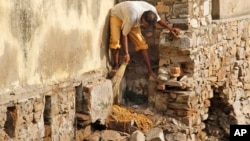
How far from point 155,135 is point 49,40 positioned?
1633 millimetres

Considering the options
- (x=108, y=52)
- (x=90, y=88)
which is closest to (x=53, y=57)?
(x=90, y=88)

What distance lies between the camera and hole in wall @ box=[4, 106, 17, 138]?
4430 mm

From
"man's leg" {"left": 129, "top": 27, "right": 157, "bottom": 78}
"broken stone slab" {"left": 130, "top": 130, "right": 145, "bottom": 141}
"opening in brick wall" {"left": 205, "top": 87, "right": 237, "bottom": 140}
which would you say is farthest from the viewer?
"opening in brick wall" {"left": 205, "top": 87, "right": 237, "bottom": 140}

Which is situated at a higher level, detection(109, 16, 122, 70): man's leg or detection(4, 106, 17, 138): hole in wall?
detection(109, 16, 122, 70): man's leg

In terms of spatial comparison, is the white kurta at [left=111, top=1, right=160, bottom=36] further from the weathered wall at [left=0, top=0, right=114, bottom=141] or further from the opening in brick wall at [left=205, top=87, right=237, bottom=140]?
the opening in brick wall at [left=205, top=87, right=237, bottom=140]

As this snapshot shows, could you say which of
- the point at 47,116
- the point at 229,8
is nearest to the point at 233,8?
the point at 229,8

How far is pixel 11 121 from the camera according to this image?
4.45 meters

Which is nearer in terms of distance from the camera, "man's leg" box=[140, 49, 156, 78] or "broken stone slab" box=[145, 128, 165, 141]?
"broken stone slab" box=[145, 128, 165, 141]

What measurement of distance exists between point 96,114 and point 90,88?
0.37m

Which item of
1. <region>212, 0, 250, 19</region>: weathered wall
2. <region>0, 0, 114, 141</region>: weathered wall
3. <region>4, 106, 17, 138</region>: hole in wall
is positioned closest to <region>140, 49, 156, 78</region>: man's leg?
<region>0, 0, 114, 141</region>: weathered wall

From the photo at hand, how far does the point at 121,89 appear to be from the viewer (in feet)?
20.9

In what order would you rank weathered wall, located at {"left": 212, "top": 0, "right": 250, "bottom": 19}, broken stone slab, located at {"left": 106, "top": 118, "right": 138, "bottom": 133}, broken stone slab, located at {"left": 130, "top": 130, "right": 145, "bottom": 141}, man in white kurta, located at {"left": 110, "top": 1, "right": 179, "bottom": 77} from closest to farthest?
broken stone slab, located at {"left": 130, "top": 130, "right": 145, "bottom": 141}, broken stone slab, located at {"left": 106, "top": 118, "right": 138, "bottom": 133}, man in white kurta, located at {"left": 110, "top": 1, "right": 179, "bottom": 77}, weathered wall, located at {"left": 212, "top": 0, "right": 250, "bottom": 19}

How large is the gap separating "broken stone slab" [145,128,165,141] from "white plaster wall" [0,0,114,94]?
3.44ft

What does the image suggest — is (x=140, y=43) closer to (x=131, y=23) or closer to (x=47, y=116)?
(x=131, y=23)
